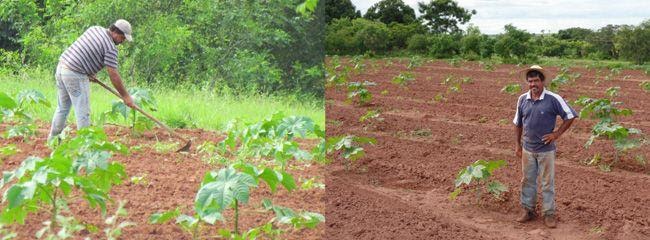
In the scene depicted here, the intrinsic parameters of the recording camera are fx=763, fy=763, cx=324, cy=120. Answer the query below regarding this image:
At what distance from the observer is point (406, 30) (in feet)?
125

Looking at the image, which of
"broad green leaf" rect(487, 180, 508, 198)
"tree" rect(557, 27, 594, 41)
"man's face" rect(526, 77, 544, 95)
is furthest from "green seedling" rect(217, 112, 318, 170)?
"tree" rect(557, 27, 594, 41)

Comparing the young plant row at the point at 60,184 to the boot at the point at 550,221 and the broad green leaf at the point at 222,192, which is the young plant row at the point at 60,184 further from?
the boot at the point at 550,221

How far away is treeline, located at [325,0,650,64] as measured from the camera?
28734 mm

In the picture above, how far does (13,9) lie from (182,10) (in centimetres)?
356

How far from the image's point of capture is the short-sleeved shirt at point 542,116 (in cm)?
499

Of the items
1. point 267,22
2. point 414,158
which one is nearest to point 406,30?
point 267,22

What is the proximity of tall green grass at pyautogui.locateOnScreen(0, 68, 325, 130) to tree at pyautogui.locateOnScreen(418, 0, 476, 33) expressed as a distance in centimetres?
2912

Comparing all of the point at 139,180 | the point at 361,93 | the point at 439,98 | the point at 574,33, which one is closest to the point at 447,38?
the point at 574,33

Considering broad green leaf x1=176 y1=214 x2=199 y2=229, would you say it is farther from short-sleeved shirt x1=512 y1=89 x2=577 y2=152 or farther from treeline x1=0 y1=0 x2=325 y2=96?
treeline x1=0 y1=0 x2=325 y2=96

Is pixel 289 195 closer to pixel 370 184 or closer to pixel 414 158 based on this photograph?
pixel 370 184

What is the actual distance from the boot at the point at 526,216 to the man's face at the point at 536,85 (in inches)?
32.6

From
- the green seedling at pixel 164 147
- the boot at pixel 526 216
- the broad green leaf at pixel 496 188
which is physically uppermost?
the green seedling at pixel 164 147

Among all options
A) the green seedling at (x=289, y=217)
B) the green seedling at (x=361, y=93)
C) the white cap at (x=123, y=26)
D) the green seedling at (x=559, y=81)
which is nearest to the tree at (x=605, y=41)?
the green seedling at (x=559, y=81)

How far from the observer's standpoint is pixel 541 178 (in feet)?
16.7
